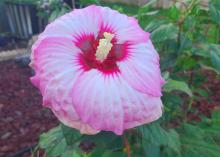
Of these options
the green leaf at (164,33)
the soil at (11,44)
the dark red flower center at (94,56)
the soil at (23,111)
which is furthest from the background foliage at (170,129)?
the soil at (11,44)

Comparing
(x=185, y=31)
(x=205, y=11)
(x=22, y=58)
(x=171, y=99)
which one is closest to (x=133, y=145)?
(x=171, y=99)

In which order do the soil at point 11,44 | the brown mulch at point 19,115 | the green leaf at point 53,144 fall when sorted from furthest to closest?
the soil at point 11,44 < the brown mulch at point 19,115 < the green leaf at point 53,144

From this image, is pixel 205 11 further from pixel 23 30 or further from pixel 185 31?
pixel 23 30

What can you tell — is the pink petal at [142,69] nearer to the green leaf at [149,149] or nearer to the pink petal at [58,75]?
the pink petal at [58,75]

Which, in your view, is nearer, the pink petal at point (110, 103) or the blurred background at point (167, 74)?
the pink petal at point (110, 103)

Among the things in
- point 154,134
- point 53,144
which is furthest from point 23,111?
point 154,134

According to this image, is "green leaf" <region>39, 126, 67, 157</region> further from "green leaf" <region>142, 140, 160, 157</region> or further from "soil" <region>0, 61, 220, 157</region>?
"soil" <region>0, 61, 220, 157</region>

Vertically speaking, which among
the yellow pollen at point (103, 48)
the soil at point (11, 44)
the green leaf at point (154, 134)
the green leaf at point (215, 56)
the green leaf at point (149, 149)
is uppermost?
the yellow pollen at point (103, 48)

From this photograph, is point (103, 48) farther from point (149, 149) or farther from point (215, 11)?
point (215, 11)
